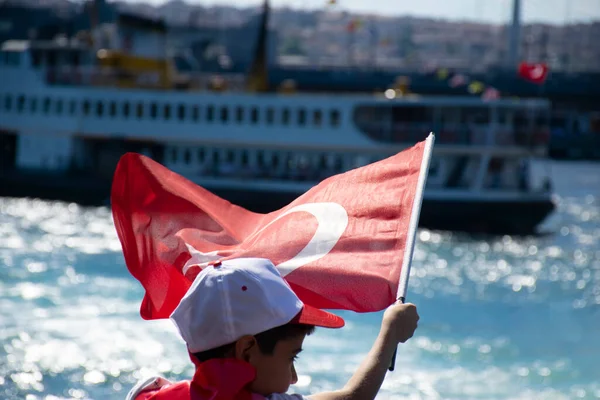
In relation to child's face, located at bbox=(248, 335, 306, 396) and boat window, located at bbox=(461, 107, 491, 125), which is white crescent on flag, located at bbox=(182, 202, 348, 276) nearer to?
child's face, located at bbox=(248, 335, 306, 396)

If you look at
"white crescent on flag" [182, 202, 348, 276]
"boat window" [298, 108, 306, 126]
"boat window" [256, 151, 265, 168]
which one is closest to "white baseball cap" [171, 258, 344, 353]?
"white crescent on flag" [182, 202, 348, 276]

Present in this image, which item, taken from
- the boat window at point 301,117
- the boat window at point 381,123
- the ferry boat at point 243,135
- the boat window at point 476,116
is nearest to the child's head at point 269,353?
the ferry boat at point 243,135

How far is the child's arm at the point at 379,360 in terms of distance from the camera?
7.52 feet

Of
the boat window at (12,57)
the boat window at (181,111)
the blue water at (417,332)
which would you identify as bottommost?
the blue water at (417,332)

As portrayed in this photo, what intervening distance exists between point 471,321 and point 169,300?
41.3ft

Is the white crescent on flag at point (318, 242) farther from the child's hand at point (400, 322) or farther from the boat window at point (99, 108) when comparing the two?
the boat window at point (99, 108)

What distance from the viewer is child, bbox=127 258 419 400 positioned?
217cm

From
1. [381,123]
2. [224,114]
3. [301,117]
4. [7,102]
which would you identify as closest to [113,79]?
[7,102]

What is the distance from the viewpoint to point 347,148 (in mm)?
25938

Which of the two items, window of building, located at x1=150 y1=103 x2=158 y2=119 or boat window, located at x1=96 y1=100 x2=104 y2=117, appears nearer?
window of building, located at x1=150 y1=103 x2=158 y2=119

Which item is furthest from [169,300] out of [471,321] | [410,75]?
[410,75]

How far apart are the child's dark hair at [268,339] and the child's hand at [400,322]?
20 centimetres

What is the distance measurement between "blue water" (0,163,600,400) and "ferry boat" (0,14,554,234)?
231cm

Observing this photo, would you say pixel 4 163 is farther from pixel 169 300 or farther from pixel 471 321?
pixel 169 300
